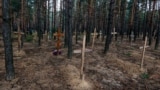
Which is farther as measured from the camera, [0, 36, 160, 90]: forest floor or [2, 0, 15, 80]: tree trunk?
[0, 36, 160, 90]: forest floor

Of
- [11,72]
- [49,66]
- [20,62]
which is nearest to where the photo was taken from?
[11,72]

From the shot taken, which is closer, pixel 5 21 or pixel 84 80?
pixel 5 21

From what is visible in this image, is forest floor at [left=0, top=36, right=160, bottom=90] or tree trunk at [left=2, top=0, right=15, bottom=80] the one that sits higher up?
tree trunk at [left=2, top=0, right=15, bottom=80]

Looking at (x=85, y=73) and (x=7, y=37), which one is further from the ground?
(x=7, y=37)

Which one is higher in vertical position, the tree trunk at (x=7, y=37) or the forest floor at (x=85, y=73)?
the tree trunk at (x=7, y=37)

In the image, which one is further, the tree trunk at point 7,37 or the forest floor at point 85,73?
the forest floor at point 85,73

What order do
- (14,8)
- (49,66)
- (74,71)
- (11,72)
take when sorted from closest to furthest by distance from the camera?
(11,72), (74,71), (49,66), (14,8)

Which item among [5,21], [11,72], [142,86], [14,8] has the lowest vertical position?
[142,86]

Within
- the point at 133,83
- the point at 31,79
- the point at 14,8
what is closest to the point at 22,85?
the point at 31,79

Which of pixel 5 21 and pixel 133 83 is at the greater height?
pixel 5 21

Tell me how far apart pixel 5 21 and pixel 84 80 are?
4.58 metres

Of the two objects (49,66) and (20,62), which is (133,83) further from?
(20,62)

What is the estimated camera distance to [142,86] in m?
8.72

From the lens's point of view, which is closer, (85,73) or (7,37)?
(7,37)
